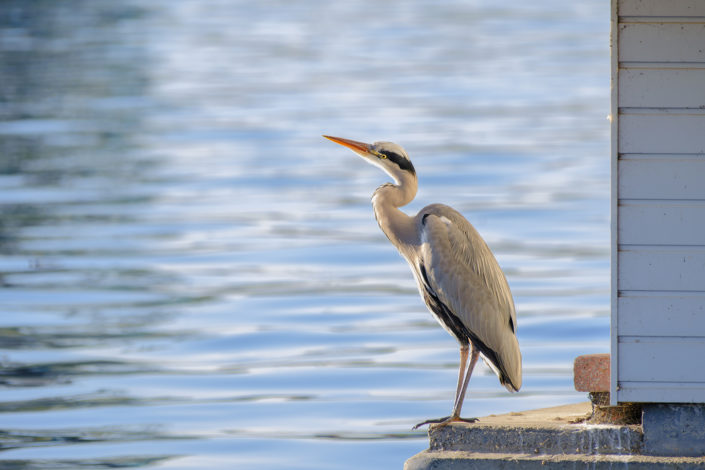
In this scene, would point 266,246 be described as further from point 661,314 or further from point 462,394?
point 661,314

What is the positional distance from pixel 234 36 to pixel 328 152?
27006mm

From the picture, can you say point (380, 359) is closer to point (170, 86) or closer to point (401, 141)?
point (401, 141)

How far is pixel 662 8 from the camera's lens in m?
6.69

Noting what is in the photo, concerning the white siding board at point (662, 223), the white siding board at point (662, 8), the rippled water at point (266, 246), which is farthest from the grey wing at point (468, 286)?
the rippled water at point (266, 246)

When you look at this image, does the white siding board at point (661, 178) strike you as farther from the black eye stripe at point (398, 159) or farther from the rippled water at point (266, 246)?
the rippled water at point (266, 246)

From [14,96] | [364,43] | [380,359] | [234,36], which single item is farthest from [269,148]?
[234,36]

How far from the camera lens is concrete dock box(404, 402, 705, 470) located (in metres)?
6.85

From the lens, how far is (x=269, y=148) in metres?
30.4

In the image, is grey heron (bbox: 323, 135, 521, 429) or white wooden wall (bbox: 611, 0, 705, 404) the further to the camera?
grey heron (bbox: 323, 135, 521, 429)

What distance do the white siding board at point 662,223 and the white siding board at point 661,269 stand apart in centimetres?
5

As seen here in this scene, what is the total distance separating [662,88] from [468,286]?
1448 millimetres

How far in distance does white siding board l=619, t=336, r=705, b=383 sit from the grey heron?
89 centimetres

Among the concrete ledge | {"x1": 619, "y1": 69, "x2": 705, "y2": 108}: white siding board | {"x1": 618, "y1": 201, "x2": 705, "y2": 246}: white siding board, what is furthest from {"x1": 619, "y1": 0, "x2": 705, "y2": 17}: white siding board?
the concrete ledge

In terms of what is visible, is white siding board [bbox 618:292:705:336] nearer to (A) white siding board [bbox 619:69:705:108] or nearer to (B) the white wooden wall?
(B) the white wooden wall
